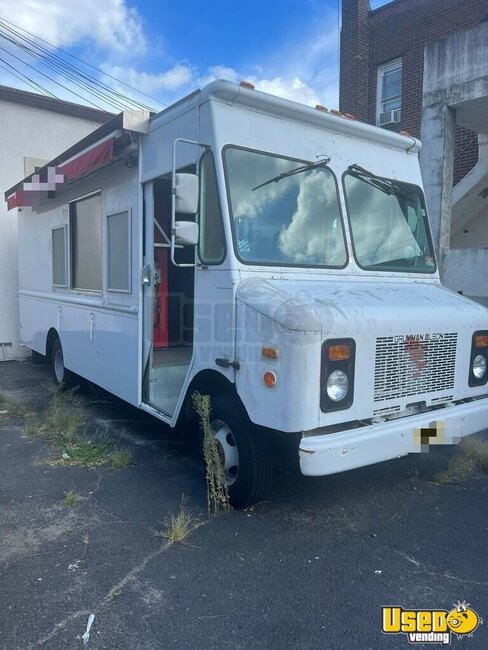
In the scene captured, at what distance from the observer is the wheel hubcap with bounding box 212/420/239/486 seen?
3.76m

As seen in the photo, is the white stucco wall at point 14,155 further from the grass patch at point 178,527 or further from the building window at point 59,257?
the grass patch at point 178,527

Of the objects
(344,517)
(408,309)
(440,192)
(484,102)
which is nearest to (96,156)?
(408,309)

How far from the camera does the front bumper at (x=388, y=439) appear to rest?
121 inches

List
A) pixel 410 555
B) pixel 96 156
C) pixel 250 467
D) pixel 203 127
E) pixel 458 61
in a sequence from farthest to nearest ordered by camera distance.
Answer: pixel 458 61
pixel 96 156
pixel 203 127
pixel 250 467
pixel 410 555

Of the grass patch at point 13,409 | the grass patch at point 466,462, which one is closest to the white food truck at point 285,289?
A: the grass patch at point 466,462

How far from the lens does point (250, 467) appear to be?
3.54m

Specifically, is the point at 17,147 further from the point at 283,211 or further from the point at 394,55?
the point at 394,55

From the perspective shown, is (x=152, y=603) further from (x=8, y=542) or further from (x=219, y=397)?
(x=219, y=397)

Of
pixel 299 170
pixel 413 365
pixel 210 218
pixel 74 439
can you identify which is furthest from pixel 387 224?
pixel 74 439

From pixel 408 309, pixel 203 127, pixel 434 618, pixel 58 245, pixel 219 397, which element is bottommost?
pixel 434 618

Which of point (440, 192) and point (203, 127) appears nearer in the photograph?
point (203, 127)

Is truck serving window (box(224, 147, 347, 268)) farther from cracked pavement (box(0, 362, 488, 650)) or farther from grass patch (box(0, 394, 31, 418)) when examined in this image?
grass patch (box(0, 394, 31, 418))

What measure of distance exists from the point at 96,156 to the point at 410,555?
431 cm

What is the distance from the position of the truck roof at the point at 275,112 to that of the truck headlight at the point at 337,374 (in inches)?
74.5
